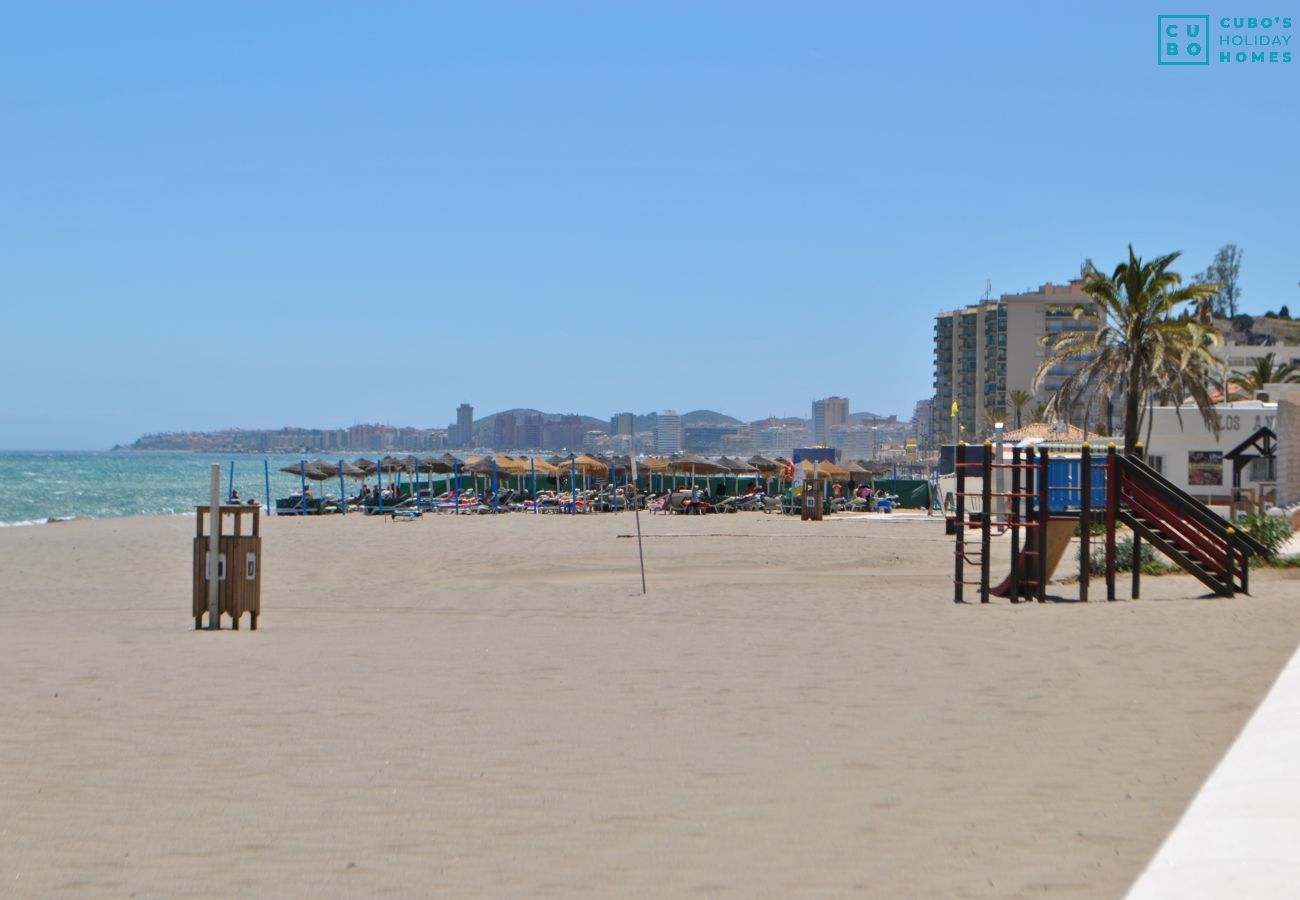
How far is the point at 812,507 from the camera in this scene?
40.8m

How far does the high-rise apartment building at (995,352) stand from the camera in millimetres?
130000

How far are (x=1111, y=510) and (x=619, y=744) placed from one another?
428 inches

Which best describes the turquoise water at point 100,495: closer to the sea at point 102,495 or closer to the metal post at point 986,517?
the sea at point 102,495

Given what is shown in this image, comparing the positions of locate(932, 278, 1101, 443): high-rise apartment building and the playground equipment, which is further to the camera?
locate(932, 278, 1101, 443): high-rise apartment building

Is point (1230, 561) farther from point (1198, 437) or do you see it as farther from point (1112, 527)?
point (1198, 437)

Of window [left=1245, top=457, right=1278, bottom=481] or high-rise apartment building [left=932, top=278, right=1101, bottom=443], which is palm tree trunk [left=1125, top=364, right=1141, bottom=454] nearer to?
window [left=1245, top=457, right=1278, bottom=481]

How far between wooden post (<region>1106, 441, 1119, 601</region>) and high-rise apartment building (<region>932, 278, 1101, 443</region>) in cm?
10433

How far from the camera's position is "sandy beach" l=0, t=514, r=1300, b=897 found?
4.91 meters

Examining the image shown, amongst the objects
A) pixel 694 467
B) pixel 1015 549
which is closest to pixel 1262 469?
pixel 1015 549

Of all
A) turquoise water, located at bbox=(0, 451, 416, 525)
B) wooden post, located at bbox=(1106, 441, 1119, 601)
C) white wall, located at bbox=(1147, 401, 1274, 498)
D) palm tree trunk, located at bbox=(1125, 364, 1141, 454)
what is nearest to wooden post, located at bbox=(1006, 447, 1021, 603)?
wooden post, located at bbox=(1106, 441, 1119, 601)

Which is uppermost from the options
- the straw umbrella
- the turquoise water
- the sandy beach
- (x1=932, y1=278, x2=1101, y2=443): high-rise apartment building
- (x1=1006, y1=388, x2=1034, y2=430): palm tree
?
(x1=932, y1=278, x2=1101, y2=443): high-rise apartment building

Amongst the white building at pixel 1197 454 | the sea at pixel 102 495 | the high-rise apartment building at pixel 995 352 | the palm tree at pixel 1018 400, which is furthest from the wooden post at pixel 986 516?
the high-rise apartment building at pixel 995 352

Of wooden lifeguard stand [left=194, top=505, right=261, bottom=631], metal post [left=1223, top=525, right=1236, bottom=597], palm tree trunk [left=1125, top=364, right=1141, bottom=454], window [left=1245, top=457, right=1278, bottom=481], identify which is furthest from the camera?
window [left=1245, top=457, right=1278, bottom=481]

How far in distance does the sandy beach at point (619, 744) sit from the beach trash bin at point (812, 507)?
24.9 metres
